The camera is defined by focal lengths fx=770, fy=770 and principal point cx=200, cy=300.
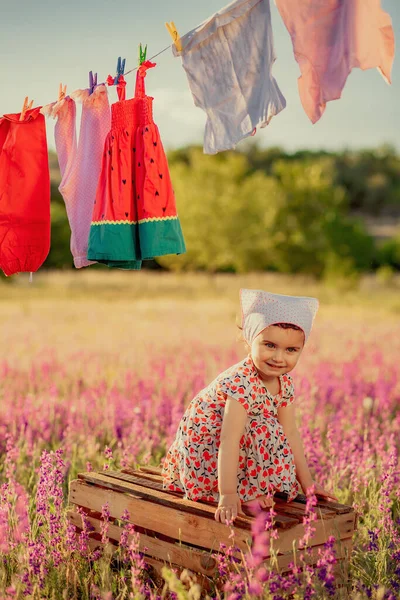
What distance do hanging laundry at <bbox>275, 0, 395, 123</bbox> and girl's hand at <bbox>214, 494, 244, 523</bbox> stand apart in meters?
1.81

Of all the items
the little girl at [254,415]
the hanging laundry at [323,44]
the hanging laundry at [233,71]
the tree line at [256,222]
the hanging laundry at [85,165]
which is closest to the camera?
the little girl at [254,415]

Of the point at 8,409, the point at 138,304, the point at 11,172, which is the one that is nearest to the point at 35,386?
the point at 8,409

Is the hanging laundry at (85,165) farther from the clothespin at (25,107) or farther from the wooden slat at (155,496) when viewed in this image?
the wooden slat at (155,496)

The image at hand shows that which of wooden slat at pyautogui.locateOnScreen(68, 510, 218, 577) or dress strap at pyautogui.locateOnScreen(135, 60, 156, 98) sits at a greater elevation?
dress strap at pyautogui.locateOnScreen(135, 60, 156, 98)

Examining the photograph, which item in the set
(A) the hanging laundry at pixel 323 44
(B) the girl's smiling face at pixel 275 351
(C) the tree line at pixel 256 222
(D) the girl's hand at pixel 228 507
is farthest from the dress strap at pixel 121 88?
(C) the tree line at pixel 256 222

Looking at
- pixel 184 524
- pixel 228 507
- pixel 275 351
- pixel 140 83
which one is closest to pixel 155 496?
pixel 184 524

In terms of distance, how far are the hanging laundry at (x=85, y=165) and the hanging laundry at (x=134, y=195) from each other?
0.14 meters

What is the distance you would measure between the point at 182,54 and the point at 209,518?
2.31 meters

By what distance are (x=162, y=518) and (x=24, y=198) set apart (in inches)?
81.7

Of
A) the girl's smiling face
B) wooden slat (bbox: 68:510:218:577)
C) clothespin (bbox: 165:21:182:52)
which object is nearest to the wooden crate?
wooden slat (bbox: 68:510:218:577)

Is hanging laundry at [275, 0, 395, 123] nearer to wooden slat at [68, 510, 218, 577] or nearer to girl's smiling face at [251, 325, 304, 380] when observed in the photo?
girl's smiling face at [251, 325, 304, 380]

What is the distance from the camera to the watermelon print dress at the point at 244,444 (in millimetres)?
3543

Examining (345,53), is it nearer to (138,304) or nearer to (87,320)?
(87,320)

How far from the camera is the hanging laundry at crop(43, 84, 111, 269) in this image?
14.1ft
